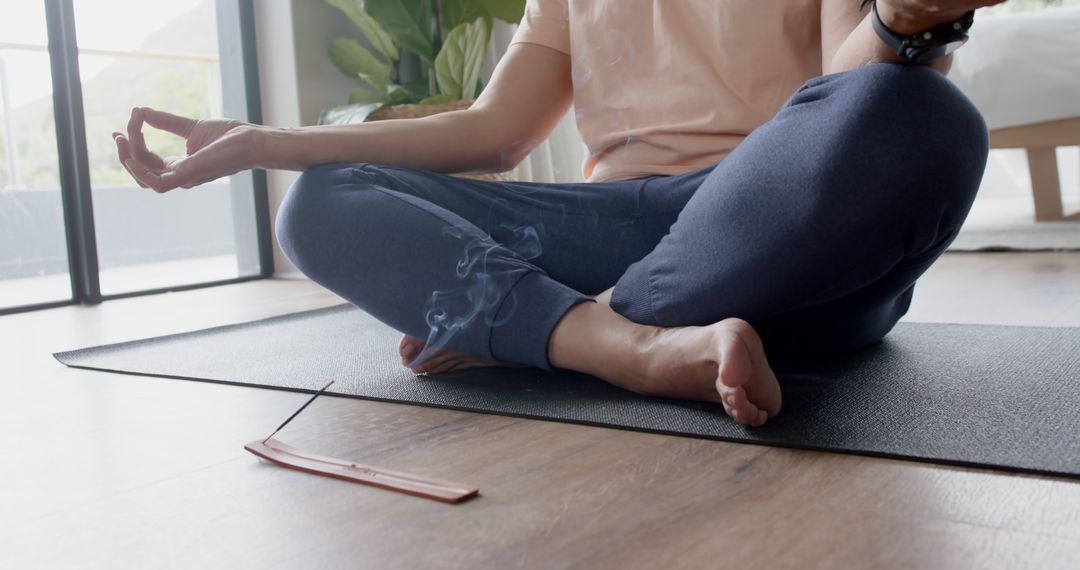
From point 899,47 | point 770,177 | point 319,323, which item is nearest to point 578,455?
point 770,177

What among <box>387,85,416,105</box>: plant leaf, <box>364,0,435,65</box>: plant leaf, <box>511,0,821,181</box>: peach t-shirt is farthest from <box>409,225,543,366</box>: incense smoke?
<box>364,0,435,65</box>: plant leaf

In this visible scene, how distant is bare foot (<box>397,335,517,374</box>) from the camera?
3.25 ft

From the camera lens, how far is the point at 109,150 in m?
2.56

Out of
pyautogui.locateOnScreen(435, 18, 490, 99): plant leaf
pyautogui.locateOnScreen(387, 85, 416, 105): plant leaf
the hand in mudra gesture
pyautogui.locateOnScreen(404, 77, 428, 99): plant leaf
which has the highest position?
pyautogui.locateOnScreen(435, 18, 490, 99): plant leaf

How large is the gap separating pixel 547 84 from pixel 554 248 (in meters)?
0.25

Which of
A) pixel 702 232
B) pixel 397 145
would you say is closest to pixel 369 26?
pixel 397 145

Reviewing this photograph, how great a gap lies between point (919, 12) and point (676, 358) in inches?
12.5

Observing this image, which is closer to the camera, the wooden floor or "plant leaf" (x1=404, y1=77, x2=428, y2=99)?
the wooden floor

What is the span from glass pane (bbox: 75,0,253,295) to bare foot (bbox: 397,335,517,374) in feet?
5.77

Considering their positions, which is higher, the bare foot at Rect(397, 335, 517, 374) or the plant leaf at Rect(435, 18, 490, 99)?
the plant leaf at Rect(435, 18, 490, 99)

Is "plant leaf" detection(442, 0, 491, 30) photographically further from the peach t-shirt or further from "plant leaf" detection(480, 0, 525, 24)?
the peach t-shirt

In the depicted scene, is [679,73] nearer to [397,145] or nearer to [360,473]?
[397,145]

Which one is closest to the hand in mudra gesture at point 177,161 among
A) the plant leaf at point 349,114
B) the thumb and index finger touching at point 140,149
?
the thumb and index finger touching at point 140,149

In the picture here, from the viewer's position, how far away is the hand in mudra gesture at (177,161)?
90 cm
